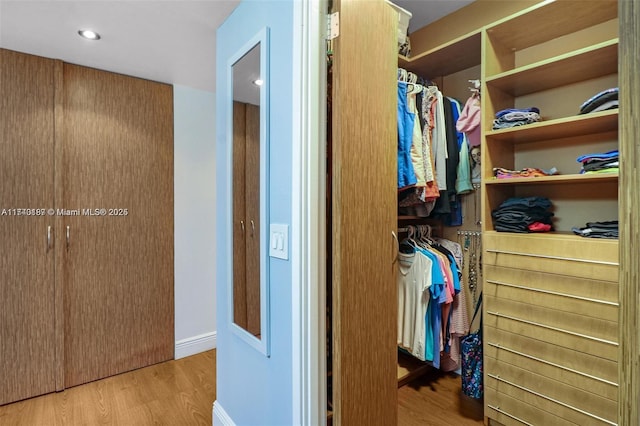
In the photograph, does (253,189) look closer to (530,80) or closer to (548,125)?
(548,125)

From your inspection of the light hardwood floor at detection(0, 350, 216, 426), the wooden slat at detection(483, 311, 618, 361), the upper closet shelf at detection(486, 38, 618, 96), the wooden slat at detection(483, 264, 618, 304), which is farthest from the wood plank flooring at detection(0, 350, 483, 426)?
the upper closet shelf at detection(486, 38, 618, 96)

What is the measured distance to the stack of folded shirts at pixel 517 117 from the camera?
167 cm

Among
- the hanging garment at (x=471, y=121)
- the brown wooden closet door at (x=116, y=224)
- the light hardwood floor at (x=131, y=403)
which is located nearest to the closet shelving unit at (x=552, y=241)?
the hanging garment at (x=471, y=121)

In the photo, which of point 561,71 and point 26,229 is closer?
point 561,71

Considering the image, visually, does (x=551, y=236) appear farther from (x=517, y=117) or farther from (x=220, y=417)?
(x=220, y=417)

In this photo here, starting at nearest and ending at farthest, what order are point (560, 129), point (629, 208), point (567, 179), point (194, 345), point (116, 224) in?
point (629, 208)
point (567, 179)
point (560, 129)
point (116, 224)
point (194, 345)

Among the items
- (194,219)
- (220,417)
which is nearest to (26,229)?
(194,219)

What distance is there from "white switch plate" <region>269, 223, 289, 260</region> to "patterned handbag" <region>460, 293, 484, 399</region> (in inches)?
53.6

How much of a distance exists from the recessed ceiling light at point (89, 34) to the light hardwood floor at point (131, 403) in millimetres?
2217

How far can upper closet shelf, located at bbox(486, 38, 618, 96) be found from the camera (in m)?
1.41

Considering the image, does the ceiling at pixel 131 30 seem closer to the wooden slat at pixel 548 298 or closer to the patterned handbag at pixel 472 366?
the wooden slat at pixel 548 298

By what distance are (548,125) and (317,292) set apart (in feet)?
4.47

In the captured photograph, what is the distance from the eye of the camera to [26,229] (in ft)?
6.74

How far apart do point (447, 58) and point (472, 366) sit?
1883 millimetres
